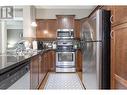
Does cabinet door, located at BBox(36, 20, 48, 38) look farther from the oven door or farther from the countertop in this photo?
the countertop

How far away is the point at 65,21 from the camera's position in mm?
8031

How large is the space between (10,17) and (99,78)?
1.80 metres

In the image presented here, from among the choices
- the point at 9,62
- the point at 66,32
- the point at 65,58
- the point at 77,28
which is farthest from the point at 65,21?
the point at 9,62

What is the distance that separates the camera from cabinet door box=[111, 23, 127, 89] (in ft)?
7.54

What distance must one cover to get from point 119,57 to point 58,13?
6.12 meters

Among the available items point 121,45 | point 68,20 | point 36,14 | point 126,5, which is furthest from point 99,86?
point 36,14

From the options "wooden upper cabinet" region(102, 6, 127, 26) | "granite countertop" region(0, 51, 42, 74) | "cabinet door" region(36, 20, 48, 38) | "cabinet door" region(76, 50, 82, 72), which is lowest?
"cabinet door" region(76, 50, 82, 72)

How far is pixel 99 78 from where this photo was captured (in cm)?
336

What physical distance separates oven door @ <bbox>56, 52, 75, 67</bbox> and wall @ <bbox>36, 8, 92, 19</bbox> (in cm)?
158

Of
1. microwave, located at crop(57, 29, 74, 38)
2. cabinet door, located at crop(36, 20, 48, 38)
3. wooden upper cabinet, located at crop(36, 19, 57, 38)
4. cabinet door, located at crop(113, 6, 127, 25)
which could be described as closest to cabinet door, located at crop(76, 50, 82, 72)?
microwave, located at crop(57, 29, 74, 38)

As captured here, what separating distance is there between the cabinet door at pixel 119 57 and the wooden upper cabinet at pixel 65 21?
5.27 meters

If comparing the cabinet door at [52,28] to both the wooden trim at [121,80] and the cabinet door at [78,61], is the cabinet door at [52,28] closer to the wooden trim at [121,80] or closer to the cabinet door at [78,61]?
the cabinet door at [78,61]

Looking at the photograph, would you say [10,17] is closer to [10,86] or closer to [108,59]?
[108,59]

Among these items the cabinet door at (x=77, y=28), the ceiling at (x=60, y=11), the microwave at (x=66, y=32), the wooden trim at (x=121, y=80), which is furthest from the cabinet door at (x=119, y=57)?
the ceiling at (x=60, y=11)
